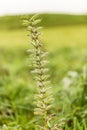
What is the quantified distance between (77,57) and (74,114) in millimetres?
8036

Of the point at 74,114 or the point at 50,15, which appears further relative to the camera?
the point at 50,15

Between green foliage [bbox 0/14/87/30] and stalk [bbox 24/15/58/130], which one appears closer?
stalk [bbox 24/15/58/130]

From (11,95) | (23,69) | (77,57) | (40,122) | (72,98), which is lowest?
(40,122)

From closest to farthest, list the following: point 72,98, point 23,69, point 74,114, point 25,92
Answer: point 74,114 → point 72,98 → point 25,92 → point 23,69

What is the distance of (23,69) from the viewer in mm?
8781

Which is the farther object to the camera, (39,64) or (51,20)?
(51,20)

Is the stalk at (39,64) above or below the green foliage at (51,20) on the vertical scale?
below

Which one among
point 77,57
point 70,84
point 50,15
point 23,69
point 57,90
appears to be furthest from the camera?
point 50,15

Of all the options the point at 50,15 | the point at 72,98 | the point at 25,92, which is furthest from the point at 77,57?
the point at 50,15

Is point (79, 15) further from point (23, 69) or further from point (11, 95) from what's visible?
point (11, 95)

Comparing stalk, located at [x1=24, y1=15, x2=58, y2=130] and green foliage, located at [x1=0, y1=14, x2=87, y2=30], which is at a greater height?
green foliage, located at [x1=0, y1=14, x2=87, y2=30]

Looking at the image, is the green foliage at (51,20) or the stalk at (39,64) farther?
the green foliage at (51,20)

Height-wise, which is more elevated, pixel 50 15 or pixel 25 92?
pixel 50 15

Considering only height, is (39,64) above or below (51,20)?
below
